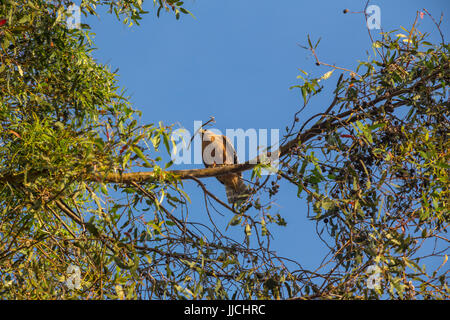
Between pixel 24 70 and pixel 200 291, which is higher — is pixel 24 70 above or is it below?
above

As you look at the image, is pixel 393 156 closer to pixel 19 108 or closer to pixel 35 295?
pixel 35 295
